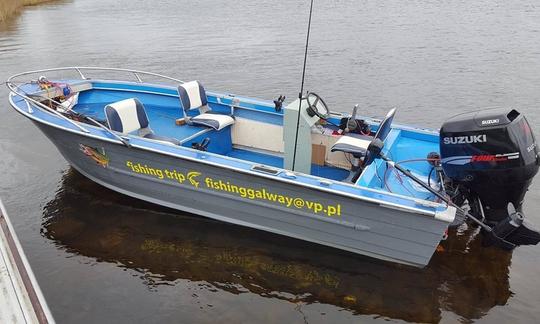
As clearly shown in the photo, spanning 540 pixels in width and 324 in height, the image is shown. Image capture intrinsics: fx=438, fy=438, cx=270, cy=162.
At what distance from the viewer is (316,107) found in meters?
5.62

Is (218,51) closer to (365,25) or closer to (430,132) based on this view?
(365,25)

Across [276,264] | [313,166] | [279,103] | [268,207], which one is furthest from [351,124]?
[276,264]

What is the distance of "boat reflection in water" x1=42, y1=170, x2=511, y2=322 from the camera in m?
4.61

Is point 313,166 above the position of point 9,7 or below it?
below

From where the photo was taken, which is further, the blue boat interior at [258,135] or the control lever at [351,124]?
the control lever at [351,124]

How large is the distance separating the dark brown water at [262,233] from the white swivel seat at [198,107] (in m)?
1.37

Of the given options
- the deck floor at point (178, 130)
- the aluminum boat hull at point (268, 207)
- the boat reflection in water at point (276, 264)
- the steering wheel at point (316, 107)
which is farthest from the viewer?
the deck floor at point (178, 130)

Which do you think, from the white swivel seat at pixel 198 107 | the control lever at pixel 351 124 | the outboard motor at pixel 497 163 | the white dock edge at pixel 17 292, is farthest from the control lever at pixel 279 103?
the white dock edge at pixel 17 292

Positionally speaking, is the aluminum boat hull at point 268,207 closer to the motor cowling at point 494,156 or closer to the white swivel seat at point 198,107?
the motor cowling at point 494,156

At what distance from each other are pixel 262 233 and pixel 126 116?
236 centimetres

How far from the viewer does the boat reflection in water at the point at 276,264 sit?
15.1 feet

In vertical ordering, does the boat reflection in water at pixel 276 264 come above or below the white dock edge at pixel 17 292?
below

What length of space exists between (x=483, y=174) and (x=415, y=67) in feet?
29.2

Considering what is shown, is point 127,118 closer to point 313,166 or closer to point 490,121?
point 313,166
